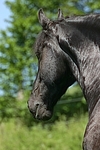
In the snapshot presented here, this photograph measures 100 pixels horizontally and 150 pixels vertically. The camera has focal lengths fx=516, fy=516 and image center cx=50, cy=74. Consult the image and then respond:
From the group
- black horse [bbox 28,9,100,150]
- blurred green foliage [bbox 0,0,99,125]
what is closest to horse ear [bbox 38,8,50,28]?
black horse [bbox 28,9,100,150]

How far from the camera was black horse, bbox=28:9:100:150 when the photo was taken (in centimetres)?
489

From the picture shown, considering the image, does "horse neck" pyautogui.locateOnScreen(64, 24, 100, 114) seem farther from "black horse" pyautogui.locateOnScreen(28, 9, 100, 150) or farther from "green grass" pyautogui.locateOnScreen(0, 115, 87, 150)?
"green grass" pyautogui.locateOnScreen(0, 115, 87, 150)

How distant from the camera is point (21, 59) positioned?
20125mm

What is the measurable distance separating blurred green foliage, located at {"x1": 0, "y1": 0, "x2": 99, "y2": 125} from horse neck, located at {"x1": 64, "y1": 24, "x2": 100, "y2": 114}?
46.5 ft

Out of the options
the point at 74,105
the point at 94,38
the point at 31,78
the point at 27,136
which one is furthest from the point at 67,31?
the point at 74,105

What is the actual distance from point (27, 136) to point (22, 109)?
5956mm

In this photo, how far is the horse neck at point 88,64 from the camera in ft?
15.9

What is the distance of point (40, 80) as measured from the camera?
545 cm

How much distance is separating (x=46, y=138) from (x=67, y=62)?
8.80 m

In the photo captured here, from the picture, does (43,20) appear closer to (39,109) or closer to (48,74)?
(48,74)

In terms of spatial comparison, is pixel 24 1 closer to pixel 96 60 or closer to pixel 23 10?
pixel 23 10

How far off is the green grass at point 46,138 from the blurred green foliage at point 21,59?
497 centimetres

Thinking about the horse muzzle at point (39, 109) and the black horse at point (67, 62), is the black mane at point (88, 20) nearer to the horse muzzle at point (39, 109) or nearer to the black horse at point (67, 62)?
the black horse at point (67, 62)

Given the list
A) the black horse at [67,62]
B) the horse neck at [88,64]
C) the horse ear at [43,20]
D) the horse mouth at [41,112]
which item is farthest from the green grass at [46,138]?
the horse neck at [88,64]
